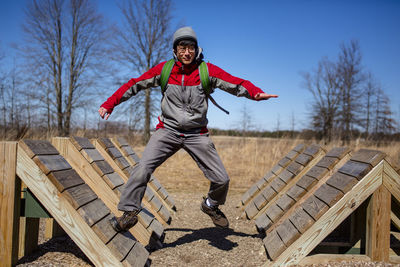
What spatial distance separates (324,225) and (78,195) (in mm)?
2103

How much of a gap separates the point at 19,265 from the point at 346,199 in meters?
2.83

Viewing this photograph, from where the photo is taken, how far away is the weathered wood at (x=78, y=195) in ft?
8.21

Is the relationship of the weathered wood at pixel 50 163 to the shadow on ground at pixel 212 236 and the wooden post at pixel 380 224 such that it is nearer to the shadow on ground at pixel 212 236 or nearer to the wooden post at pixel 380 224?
the shadow on ground at pixel 212 236

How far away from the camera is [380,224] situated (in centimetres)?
272

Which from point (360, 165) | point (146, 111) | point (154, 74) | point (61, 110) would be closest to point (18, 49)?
point (61, 110)

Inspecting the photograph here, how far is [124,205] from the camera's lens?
9.48 feet

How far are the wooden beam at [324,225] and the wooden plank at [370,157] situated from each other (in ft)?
0.36

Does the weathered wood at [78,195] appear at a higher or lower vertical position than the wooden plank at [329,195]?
lower

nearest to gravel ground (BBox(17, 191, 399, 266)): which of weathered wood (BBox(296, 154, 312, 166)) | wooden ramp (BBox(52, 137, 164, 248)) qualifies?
wooden ramp (BBox(52, 137, 164, 248))

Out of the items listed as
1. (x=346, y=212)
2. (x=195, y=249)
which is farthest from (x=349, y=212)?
(x=195, y=249)

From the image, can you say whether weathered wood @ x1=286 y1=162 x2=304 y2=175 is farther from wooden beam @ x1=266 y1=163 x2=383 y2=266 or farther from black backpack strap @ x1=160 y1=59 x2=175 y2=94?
black backpack strap @ x1=160 y1=59 x2=175 y2=94

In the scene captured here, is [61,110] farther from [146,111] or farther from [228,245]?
[228,245]

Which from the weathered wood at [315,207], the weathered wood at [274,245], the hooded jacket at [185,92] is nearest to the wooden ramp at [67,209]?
the hooded jacket at [185,92]

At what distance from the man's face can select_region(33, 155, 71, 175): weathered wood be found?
158 centimetres
